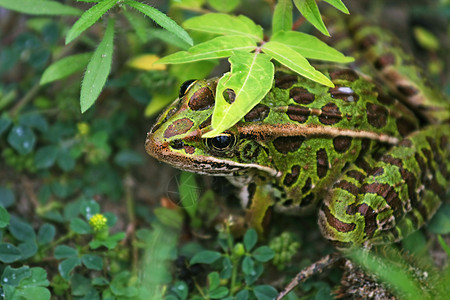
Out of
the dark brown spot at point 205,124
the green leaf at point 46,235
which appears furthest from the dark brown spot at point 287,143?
the green leaf at point 46,235

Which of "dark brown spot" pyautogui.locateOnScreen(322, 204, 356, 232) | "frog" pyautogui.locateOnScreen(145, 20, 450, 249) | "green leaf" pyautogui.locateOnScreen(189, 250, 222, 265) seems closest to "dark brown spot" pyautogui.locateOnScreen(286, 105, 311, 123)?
"frog" pyautogui.locateOnScreen(145, 20, 450, 249)

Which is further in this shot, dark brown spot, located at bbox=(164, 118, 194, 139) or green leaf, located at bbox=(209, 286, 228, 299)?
green leaf, located at bbox=(209, 286, 228, 299)

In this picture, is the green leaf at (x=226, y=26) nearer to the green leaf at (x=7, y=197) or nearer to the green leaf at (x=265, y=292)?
the green leaf at (x=265, y=292)

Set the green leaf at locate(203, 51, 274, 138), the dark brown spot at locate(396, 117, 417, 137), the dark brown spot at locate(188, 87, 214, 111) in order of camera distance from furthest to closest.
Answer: the dark brown spot at locate(396, 117, 417, 137), the dark brown spot at locate(188, 87, 214, 111), the green leaf at locate(203, 51, 274, 138)

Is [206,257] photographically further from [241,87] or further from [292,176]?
[241,87]

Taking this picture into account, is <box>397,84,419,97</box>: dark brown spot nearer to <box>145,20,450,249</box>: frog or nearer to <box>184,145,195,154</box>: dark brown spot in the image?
<box>145,20,450,249</box>: frog

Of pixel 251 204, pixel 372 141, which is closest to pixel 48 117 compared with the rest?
pixel 251 204
